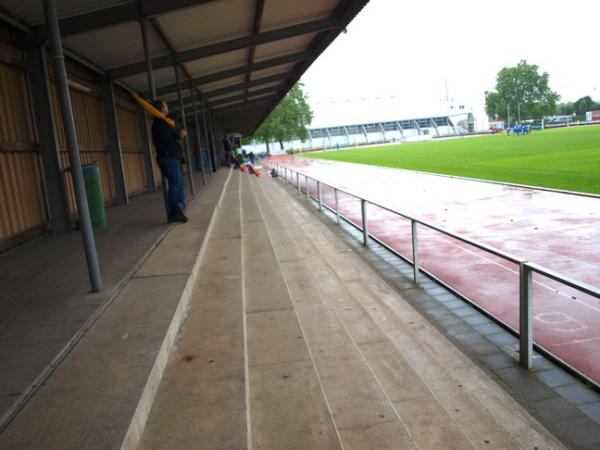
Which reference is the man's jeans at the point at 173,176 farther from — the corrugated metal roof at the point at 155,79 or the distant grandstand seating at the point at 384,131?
the distant grandstand seating at the point at 384,131

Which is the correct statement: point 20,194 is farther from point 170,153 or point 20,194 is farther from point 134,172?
point 134,172

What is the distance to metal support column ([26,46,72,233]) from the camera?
849 centimetres

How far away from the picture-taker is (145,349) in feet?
11.5

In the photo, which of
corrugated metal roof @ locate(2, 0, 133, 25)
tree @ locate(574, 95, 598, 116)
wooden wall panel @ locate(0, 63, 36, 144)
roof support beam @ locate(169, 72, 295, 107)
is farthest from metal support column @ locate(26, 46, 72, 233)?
tree @ locate(574, 95, 598, 116)

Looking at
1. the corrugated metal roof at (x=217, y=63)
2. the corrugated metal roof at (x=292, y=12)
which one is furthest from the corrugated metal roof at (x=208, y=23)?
the corrugated metal roof at (x=217, y=63)

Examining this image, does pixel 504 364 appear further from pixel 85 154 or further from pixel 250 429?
pixel 85 154

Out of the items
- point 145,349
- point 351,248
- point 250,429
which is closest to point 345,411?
point 250,429

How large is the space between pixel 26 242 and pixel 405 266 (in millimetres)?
5837

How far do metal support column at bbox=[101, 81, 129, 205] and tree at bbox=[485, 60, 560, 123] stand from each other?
119 meters

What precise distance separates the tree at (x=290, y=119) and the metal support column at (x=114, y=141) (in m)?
63.6

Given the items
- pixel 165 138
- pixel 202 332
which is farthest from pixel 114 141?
pixel 202 332

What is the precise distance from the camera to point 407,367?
156 inches

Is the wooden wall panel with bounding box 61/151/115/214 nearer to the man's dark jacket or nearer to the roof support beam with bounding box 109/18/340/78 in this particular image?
the roof support beam with bounding box 109/18/340/78

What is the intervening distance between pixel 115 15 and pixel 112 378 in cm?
699
